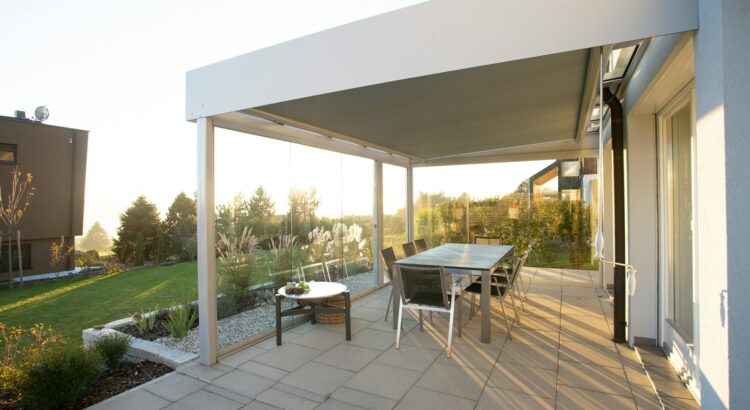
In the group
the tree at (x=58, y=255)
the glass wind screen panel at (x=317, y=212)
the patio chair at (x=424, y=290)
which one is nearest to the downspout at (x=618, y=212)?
the patio chair at (x=424, y=290)

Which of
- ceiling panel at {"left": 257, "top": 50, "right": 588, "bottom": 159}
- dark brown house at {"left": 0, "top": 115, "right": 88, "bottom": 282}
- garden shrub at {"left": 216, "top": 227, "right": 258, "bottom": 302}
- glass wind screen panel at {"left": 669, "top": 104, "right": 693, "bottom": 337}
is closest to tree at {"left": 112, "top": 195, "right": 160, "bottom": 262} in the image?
dark brown house at {"left": 0, "top": 115, "right": 88, "bottom": 282}

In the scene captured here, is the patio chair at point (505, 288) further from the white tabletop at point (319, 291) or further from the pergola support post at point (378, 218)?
the pergola support post at point (378, 218)

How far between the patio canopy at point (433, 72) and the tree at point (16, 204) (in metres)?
8.88

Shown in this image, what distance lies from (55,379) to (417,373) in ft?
9.18

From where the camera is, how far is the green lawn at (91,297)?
5992 mm

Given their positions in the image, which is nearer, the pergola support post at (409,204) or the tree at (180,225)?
the pergola support post at (409,204)

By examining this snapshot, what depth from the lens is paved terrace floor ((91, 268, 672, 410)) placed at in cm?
302

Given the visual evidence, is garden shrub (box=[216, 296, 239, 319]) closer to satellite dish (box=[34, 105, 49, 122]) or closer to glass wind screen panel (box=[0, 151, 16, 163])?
glass wind screen panel (box=[0, 151, 16, 163])

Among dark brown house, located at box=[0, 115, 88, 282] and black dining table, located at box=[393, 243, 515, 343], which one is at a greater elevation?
dark brown house, located at box=[0, 115, 88, 282]

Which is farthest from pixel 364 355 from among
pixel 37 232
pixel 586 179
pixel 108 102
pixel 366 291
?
pixel 108 102

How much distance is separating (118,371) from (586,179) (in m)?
7.67

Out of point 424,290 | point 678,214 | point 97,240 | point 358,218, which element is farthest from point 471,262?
point 97,240

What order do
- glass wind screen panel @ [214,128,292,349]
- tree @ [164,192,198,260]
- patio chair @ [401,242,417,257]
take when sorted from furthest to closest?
tree @ [164,192,198,260] → patio chair @ [401,242,417,257] → glass wind screen panel @ [214,128,292,349]

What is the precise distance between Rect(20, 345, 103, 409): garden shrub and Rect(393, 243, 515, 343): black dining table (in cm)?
292
